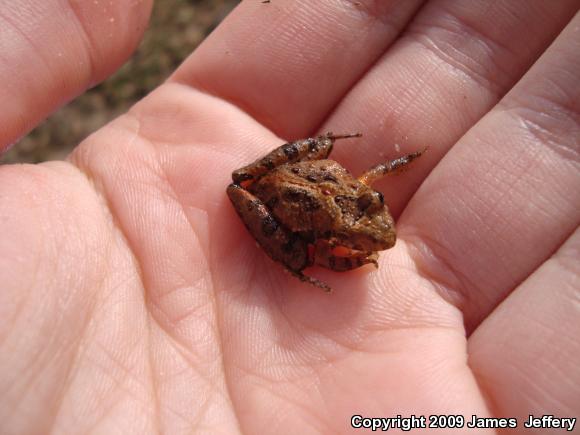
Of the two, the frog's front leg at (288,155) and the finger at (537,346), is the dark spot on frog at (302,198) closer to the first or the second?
the frog's front leg at (288,155)

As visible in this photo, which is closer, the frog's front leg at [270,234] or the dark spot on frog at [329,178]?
the frog's front leg at [270,234]

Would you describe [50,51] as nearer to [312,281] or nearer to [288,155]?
[288,155]

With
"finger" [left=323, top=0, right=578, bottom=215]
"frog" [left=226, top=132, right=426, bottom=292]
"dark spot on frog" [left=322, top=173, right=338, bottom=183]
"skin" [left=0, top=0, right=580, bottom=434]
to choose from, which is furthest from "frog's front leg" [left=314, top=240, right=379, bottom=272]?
"finger" [left=323, top=0, right=578, bottom=215]

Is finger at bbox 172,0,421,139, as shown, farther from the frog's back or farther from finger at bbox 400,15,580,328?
finger at bbox 400,15,580,328

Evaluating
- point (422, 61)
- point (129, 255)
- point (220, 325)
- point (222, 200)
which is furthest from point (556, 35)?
point (129, 255)

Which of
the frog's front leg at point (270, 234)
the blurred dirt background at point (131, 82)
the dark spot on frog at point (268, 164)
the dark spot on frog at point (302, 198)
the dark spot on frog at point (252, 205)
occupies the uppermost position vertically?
the dark spot on frog at point (268, 164)

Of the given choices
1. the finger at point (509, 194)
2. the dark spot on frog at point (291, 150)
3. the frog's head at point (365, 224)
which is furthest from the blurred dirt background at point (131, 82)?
the finger at point (509, 194)

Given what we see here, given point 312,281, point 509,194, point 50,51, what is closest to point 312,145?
point 312,281
